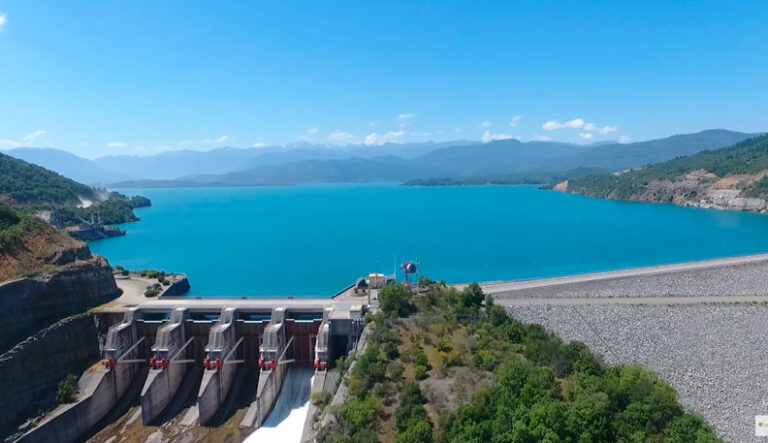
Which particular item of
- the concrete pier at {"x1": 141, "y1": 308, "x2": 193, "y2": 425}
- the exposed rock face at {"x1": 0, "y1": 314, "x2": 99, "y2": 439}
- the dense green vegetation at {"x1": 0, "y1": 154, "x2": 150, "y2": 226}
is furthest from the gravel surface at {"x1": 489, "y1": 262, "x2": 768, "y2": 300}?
the dense green vegetation at {"x1": 0, "y1": 154, "x2": 150, "y2": 226}

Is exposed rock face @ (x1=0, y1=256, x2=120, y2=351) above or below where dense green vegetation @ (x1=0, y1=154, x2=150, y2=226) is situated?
below

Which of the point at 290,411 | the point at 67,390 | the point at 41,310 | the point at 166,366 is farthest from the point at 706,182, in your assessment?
the point at 41,310

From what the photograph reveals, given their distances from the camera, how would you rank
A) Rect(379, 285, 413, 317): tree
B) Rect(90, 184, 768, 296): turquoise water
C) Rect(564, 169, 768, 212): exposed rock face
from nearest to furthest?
Rect(379, 285, 413, 317): tree
Rect(90, 184, 768, 296): turquoise water
Rect(564, 169, 768, 212): exposed rock face

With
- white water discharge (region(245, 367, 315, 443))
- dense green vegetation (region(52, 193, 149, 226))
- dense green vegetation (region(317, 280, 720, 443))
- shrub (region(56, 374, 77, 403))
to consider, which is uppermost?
dense green vegetation (region(52, 193, 149, 226))

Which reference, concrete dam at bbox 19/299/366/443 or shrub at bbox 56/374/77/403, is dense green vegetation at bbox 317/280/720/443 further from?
shrub at bbox 56/374/77/403

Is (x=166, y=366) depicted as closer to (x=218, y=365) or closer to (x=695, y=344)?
(x=218, y=365)

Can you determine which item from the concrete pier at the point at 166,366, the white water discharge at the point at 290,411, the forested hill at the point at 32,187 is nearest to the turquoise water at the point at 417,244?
the forested hill at the point at 32,187

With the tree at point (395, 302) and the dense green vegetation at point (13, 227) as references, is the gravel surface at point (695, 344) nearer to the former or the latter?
the tree at point (395, 302)
